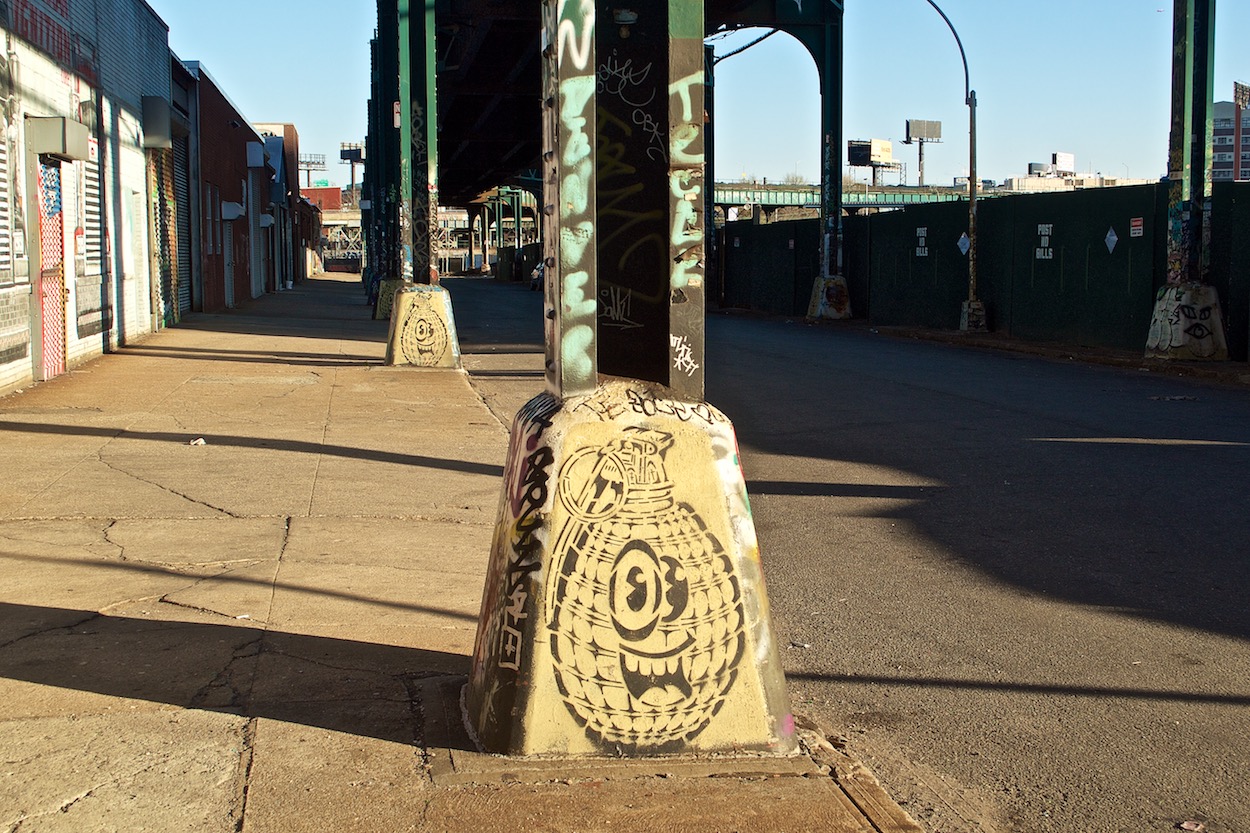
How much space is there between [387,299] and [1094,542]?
2262cm

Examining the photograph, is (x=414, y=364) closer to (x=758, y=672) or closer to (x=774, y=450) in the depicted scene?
(x=774, y=450)

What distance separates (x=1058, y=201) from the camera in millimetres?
22359

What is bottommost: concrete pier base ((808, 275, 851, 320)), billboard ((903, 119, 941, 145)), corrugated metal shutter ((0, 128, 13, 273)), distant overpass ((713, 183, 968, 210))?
concrete pier base ((808, 275, 851, 320))

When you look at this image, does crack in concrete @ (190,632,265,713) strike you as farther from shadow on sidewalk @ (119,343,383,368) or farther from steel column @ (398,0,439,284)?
steel column @ (398,0,439,284)

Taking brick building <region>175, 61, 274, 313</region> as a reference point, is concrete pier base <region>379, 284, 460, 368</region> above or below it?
below

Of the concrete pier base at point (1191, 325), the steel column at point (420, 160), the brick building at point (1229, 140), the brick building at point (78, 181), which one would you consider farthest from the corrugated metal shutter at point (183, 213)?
the brick building at point (1229, 140)

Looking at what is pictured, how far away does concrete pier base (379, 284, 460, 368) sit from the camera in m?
17.5

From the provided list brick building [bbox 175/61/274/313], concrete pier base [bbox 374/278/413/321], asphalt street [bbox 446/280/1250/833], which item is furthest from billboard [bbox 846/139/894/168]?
asphalt street [bbox 446/280/1250/833]

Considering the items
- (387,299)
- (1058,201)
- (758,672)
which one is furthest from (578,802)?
(387,299)

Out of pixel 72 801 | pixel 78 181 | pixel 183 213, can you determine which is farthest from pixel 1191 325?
pixel 183 213

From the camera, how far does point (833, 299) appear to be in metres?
30.9

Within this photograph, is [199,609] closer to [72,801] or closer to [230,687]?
[230,687]

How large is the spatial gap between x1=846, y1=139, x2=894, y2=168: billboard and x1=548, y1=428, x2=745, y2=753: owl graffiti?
96.9 m

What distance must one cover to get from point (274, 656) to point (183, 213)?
84.1 feet
